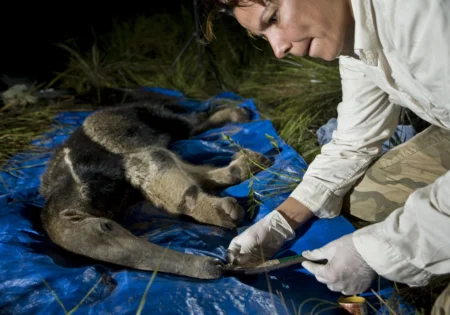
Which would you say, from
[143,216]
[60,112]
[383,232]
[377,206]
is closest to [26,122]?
[60,112]

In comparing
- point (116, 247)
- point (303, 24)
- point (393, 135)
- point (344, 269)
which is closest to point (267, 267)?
point (344, 269)

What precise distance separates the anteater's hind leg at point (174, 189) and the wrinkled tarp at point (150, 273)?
96 mm

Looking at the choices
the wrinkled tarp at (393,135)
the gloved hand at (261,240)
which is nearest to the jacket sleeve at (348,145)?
the gloved hand at (261,240)

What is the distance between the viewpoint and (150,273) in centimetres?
291

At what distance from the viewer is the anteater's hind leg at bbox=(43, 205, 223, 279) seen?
9.45 ft

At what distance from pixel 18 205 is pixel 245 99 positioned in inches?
116

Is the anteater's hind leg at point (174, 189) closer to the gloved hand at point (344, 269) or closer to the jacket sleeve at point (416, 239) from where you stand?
the gloved hand at point (344, 269)

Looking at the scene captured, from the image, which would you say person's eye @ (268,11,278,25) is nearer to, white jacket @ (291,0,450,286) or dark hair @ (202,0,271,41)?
dark hair @ (202,0,271,41)

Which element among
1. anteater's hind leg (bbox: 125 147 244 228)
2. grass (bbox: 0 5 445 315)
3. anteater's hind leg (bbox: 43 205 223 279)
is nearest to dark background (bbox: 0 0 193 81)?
grass (bbox: 0 5 445 315)

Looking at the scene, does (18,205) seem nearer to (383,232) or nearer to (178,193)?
(178,193)

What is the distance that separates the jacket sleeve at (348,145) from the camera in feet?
9.68

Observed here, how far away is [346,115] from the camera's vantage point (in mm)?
3062

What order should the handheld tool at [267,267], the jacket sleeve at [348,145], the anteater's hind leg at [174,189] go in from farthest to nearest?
the anteater's hind leg at [174,189]
the jacket sleeve at [348,145]
the handheld tool at [267,267]

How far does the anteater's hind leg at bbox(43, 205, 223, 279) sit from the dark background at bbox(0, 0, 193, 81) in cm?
475
